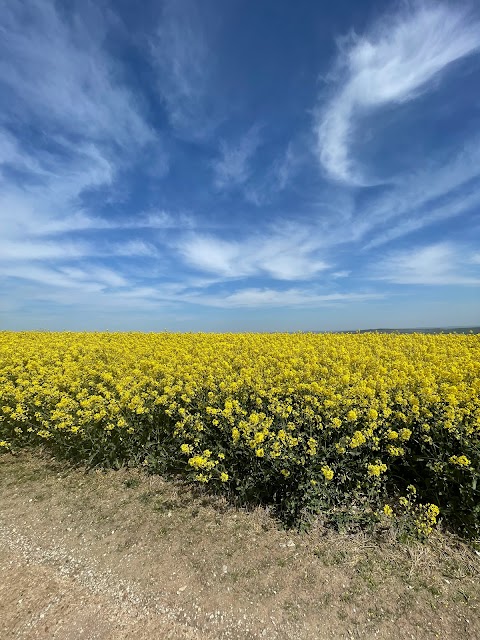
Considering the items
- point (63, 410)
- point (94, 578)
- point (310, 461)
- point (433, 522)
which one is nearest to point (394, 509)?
point (433, 522)

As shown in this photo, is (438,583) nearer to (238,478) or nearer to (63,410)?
(238,478)

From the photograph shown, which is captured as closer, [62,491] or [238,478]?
[238,478]

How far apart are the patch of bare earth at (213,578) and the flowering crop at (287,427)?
0.39 m

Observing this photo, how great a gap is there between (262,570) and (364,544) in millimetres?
1075

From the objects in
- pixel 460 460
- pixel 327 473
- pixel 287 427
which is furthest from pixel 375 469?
pixel 287 427

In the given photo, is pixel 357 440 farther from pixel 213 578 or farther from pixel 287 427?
pixel 213 578

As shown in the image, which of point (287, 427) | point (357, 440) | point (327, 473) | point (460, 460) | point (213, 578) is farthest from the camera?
point (287, 427)

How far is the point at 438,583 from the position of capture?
3.12 m

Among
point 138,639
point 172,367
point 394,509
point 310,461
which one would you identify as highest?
point 172,367

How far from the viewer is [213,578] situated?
3295 mm

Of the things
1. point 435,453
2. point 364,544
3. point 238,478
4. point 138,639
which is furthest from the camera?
point 238,478

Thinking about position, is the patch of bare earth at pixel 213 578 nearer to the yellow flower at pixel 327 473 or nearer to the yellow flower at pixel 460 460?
the yellow flower at pixel 327 473

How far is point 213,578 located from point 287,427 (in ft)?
5.37

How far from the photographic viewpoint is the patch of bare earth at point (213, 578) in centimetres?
282
